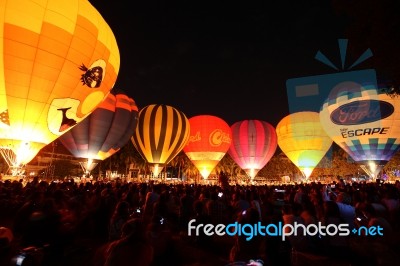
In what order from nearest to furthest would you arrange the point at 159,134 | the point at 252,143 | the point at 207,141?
the point at 159,134
the point at 207,141
the point at 252,143

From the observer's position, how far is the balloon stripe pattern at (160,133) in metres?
31.2

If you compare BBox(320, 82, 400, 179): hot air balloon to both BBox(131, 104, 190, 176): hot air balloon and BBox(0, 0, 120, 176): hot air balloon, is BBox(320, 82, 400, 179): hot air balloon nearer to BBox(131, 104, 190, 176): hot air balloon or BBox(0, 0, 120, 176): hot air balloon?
BBox(131, 104, 190, 176): hot air balloon

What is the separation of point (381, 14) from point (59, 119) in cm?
1530

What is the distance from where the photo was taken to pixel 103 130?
27.0 meters

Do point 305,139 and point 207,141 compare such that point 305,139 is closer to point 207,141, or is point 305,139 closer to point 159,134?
point 207,141

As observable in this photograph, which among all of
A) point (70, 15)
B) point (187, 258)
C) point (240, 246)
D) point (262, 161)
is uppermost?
point (70, 15)

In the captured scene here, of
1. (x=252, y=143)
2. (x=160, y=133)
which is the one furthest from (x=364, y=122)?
(x=160, y=133)

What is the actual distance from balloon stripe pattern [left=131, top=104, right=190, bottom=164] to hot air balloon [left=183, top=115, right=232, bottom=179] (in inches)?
151

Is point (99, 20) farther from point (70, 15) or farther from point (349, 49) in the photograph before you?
point (349, 49)

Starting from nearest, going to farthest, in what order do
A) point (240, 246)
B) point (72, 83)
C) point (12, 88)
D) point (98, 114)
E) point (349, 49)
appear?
point (240, 246) < point (349, 49) < point (12, 88) < point (72, 83) < point (98, 114)

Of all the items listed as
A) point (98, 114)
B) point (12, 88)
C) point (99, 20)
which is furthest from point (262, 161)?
point (12, 88)

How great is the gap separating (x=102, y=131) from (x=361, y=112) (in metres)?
25.9

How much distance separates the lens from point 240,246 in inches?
154

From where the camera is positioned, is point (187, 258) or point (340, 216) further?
point (187, 258)
